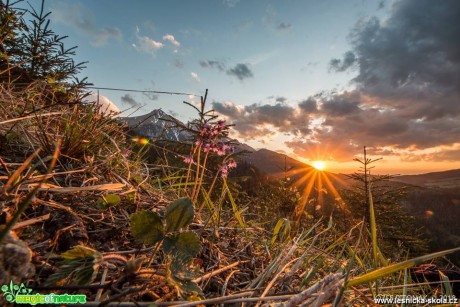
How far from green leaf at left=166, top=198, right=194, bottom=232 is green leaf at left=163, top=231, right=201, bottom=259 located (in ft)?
0.12

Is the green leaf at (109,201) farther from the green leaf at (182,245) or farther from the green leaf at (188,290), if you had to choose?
the green leaf at (188,290)

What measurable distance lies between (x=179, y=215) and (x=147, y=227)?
131mm

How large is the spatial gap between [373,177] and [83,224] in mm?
16181

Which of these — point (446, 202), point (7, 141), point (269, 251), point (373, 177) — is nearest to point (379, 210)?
point (373, 177)

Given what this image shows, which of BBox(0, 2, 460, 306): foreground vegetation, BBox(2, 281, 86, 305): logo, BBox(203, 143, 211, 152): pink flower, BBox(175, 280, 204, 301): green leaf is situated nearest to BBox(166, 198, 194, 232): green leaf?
BBox(0, 2, 460, 306): foreground vegetation

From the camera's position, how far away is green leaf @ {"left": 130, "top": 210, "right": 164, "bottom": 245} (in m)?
1.07

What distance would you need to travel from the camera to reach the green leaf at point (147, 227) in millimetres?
1066

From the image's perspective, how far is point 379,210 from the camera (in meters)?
16.7

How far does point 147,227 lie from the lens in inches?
42.9

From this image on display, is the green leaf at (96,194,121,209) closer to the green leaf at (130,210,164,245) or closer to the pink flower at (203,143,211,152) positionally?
the green leaf at (130,210,164,245)

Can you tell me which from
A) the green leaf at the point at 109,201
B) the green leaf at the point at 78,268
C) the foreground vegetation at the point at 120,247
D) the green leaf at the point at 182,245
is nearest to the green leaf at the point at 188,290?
the foreground vegetation at the point at 120,247

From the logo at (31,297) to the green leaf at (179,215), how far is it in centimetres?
38

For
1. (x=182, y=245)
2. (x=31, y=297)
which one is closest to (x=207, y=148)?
(x=182, y=245)

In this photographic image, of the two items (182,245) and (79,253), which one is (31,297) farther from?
(182,245)
